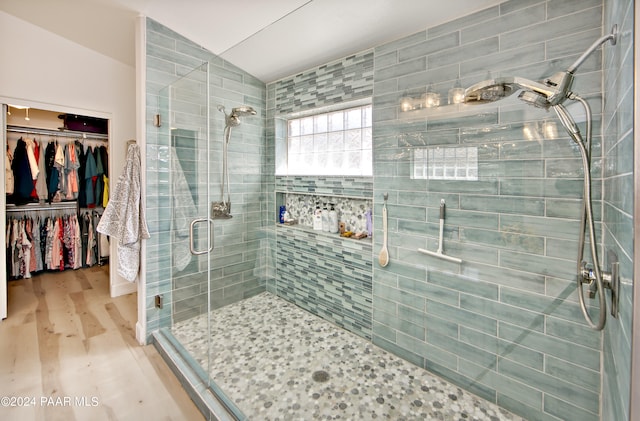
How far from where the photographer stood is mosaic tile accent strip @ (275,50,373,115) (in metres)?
2.22

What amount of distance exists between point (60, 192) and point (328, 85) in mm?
3925

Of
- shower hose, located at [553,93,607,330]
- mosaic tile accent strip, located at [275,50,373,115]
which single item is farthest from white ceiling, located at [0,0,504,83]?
shower hose, located at [553,93,607,330]

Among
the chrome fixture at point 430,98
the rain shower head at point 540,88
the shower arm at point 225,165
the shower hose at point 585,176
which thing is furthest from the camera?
the shower arm at point 225,165

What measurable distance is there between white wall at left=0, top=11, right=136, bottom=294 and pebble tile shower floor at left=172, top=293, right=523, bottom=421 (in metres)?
1.97

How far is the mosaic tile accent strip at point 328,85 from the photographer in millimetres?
2225

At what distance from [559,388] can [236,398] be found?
1.72 m

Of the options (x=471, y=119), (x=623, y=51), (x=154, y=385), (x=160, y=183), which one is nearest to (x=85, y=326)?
(x=154, y=385)

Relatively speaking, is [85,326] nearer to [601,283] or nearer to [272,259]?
[272,259]

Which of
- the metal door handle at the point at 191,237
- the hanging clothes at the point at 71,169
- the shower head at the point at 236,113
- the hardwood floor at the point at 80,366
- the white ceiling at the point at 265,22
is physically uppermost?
the white ceiling at the point at 265,22

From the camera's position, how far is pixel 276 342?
2.21m

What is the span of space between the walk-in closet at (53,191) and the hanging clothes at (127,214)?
2094 millimetres

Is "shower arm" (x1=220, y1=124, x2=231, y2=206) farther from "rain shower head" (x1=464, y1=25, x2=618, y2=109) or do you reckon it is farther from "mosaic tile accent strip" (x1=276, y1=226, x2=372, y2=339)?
"rain shower head" (x1=464, y1=25, x2=618, y2=109)

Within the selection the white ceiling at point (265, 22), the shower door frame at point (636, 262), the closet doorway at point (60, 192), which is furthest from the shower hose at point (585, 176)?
the closet doorway at point (60, 192)

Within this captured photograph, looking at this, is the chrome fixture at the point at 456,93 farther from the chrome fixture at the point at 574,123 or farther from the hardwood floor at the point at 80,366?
the hardwood floor at the point at 80,366
